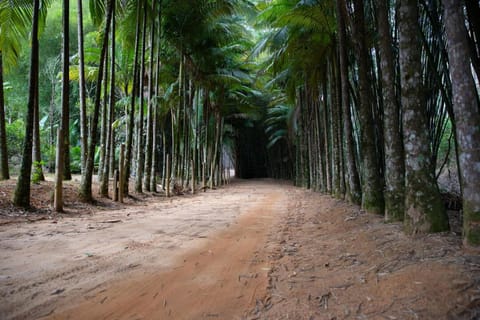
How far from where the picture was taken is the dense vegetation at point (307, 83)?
339 cm

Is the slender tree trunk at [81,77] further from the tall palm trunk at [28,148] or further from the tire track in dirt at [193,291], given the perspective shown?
the tire track in dirt at [193,291]

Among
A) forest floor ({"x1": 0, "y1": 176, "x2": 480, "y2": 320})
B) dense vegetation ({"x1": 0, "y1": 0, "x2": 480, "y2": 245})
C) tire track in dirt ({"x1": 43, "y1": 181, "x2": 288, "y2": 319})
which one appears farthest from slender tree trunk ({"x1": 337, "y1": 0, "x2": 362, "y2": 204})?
tire track in dirt ({"x1": 43, "y1": 181, "x2": 288, "y2": 319})

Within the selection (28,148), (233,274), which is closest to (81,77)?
(28,148)

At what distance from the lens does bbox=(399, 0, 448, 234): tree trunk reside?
129 inches

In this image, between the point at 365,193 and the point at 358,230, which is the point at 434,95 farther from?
the point at 358,230

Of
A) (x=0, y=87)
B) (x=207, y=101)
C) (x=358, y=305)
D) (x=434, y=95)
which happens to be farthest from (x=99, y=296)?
(x=207, y=101)

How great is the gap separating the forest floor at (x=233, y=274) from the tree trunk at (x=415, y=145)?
0.77ft

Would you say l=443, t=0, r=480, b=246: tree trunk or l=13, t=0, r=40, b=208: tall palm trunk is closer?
l=443, t=0, r=480, b=246: tree trunk

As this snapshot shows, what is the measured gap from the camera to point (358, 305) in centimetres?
221

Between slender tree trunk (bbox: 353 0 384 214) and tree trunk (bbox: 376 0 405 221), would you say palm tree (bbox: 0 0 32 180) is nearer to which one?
slender tree trunk (bbox: 353 0 384 214)

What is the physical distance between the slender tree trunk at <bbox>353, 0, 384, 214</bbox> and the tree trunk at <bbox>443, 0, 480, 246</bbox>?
8.59 feet

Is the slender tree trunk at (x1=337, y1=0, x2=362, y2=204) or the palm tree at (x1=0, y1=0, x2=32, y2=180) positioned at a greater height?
the palm tree at (x1=0, y1=0, x2=32, y2=180)

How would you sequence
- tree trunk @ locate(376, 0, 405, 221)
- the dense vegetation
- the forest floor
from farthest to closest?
tree trunk @ locate(376, 0, 405, 221) < the dense vegetation < the forest floor

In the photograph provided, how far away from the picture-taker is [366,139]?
18.6ft
